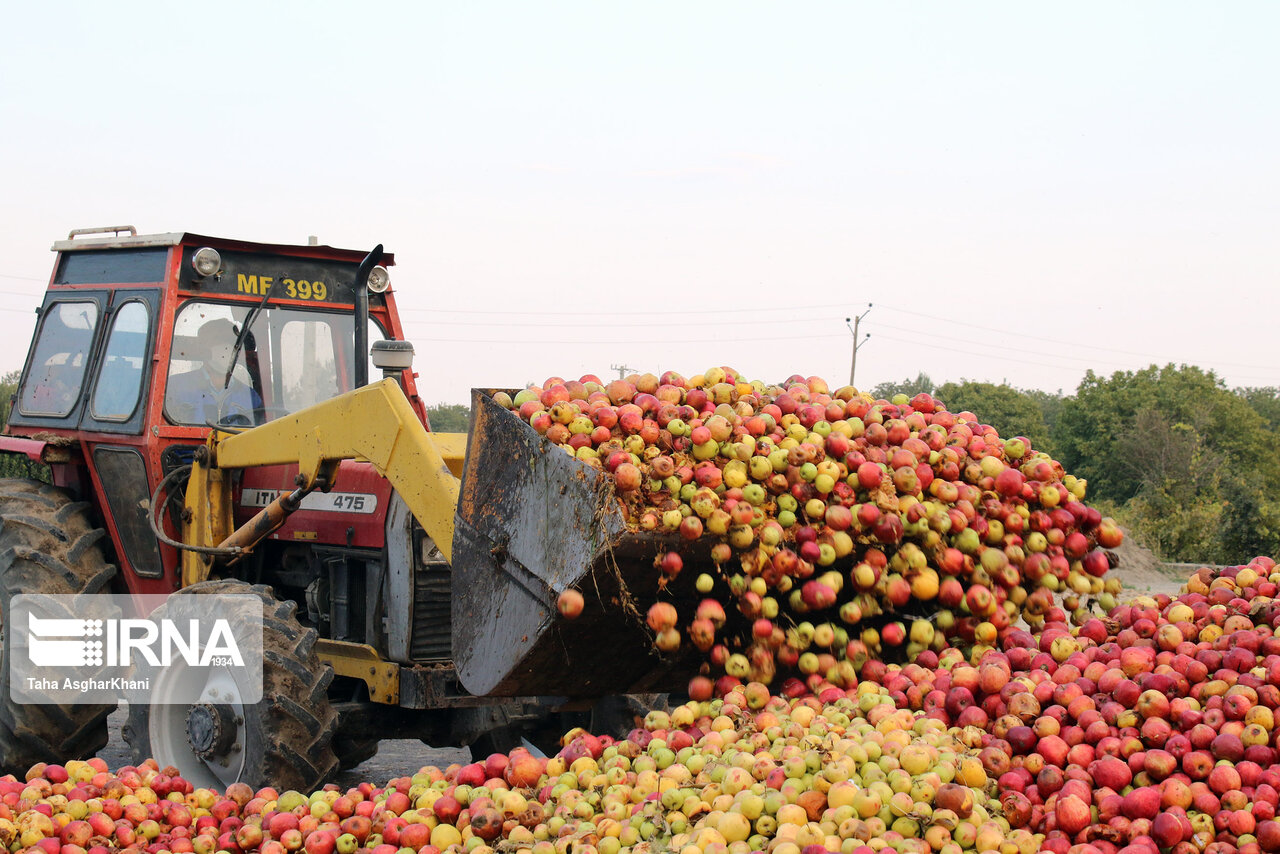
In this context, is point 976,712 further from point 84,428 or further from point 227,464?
point 84,428

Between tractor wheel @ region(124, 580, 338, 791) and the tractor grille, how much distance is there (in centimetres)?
49

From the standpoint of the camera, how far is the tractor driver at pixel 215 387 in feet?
19.2

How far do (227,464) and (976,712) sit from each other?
391 centimetres

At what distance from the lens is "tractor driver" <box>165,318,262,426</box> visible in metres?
5.85

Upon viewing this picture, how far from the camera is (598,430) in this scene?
3852mm

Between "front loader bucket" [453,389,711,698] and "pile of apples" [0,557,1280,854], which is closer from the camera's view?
"pile of apples" [0,557,1280,854]

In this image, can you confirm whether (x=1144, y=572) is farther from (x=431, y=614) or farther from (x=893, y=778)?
(x=893, y=778)

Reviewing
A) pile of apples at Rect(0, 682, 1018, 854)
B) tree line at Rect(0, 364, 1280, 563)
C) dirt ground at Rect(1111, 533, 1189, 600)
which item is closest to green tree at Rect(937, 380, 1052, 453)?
tree line at Rect(0, 364, 1280, 563)

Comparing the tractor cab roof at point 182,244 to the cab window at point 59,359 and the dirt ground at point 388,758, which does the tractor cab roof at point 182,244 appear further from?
the dirt ground at point 388,758

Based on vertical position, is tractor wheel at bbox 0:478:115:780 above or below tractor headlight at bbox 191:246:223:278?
below

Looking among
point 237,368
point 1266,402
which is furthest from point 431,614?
point 1266,402

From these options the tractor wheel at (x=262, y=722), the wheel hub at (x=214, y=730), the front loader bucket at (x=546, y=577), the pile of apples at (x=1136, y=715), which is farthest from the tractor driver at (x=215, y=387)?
the pile of apples at (x=1136, y=715)

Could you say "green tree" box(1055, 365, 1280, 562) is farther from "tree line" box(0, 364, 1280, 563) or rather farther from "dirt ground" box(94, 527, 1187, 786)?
"dirt ground" box(94, 527, 1187, 786)

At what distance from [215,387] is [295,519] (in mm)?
853
